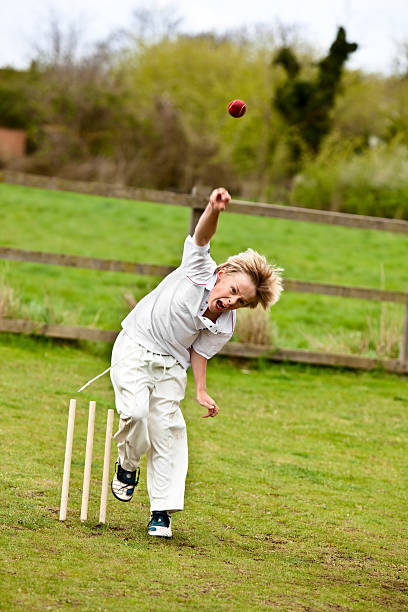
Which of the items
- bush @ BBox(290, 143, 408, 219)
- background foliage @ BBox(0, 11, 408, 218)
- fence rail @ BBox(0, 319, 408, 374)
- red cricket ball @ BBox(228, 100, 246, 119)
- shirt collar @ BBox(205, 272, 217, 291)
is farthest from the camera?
background foliage @ BBox(0, 11, 408, 218)

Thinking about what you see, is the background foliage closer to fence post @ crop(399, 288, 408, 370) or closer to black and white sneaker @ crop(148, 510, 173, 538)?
fence post @ crop(399, 288, 408, 370)

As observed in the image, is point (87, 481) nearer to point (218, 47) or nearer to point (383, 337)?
point (383, 337)

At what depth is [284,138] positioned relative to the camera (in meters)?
31.1

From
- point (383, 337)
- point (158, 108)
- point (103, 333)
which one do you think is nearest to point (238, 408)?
point (103, 333)

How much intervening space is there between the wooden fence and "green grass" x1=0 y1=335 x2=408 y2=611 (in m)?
0.22

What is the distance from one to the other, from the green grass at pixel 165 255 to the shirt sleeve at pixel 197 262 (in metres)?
5.52

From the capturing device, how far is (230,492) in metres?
5.78

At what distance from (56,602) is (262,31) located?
4165 cm

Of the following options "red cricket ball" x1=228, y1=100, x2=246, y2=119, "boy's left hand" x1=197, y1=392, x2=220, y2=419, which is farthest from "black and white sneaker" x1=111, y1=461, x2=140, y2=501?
"red cricket ball" x1=228, y1=100, x2=246, y2=119

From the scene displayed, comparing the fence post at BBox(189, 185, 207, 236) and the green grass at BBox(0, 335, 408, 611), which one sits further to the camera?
the fence post at BBox(189, 185, 207, 236)

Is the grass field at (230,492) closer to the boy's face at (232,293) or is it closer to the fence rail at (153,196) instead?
the boy's face at (232,293)

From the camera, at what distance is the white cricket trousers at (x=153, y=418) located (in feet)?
15.2

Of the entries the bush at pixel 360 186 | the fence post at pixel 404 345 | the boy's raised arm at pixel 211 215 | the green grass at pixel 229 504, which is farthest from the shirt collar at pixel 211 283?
the bush at pixel 360 186

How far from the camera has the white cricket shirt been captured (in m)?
4.60
